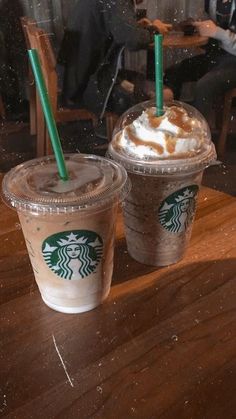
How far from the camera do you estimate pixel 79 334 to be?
75cm

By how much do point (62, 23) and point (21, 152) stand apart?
1.83 ft

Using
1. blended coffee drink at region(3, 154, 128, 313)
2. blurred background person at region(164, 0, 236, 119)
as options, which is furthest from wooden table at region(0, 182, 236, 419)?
blurred background person at region(164, 0, 236, 119)

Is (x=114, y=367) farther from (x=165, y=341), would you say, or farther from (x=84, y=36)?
(x=84, y=36)

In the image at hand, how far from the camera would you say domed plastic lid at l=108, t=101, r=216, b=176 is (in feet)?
2.69

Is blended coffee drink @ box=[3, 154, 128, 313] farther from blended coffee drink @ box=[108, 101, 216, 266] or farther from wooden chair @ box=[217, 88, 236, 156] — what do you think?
wooden chair @ box=[217, 88, 236, 156]

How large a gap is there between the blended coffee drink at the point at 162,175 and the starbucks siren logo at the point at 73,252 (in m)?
0.17

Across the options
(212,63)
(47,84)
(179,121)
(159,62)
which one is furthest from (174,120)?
(212,63)

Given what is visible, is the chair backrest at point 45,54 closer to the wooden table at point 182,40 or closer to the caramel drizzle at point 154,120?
the wooden table at point 182,40

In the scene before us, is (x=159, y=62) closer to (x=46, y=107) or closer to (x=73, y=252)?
(x=46, y=107)

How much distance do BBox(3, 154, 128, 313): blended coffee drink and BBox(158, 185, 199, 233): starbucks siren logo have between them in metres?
0.12

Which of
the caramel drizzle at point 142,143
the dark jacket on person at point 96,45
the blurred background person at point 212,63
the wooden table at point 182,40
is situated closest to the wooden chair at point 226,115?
the blurred background person at point 212,63

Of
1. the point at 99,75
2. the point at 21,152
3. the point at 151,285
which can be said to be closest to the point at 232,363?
the point at 151,285

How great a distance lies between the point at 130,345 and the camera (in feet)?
2.34

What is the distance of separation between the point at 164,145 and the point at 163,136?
0.02 m
